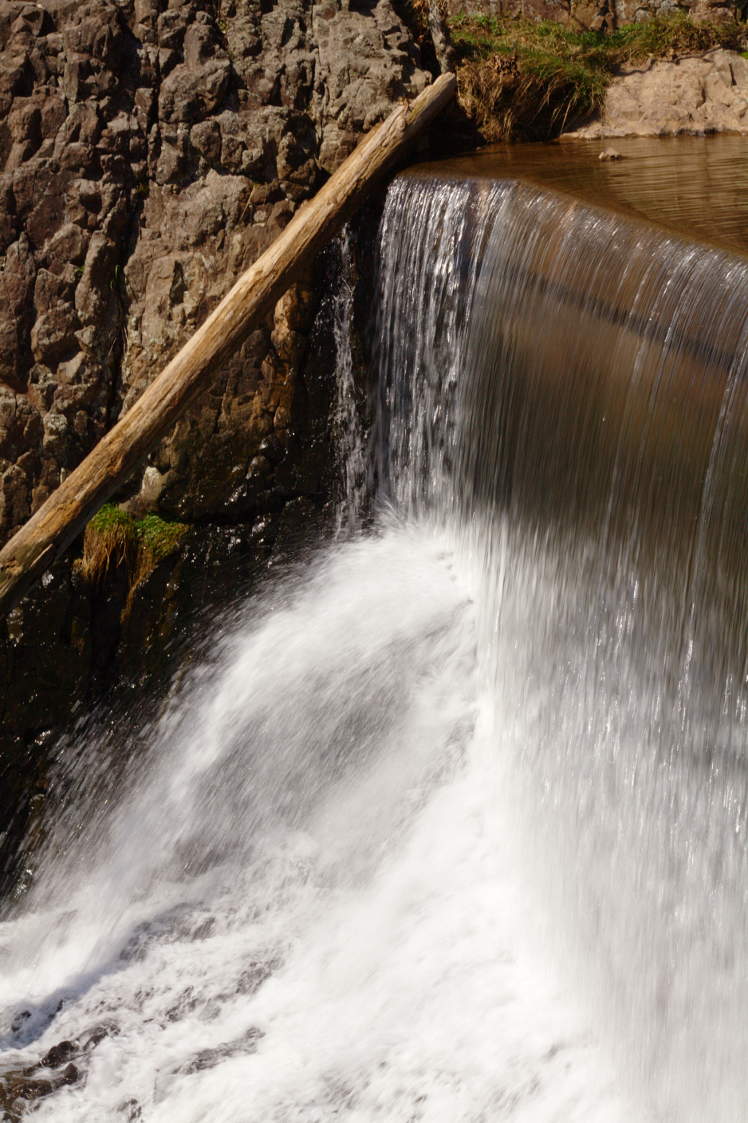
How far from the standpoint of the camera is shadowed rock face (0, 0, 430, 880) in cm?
531

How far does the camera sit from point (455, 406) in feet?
16.8

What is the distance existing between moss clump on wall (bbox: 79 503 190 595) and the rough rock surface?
3359 millimetres

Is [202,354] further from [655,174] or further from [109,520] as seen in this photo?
[655,174]

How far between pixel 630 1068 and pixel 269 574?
2.57 m

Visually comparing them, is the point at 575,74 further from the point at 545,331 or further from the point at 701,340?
the point at 701,340

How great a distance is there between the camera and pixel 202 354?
15.9 feet

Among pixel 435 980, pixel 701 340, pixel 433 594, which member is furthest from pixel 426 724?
pixel 701 340

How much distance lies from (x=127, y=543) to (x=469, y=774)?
185cm

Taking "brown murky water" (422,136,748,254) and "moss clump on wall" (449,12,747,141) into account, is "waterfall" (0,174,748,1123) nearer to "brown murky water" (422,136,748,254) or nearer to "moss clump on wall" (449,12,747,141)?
"brown murky water" (422,136,748,254)

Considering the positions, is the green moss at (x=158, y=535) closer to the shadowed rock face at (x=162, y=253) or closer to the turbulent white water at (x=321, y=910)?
the shadowed rock face at (x=162, y=253)

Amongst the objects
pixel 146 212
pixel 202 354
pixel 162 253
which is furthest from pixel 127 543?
pixel 146 212

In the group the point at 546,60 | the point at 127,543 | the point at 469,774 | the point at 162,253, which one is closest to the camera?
the point at 469,774

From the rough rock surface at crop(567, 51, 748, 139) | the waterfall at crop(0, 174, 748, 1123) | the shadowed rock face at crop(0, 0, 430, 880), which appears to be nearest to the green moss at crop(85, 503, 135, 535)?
the shadowed rock face at crop(0, 0, 430, 880)

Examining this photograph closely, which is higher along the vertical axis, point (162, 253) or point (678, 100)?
point (678, 100)
